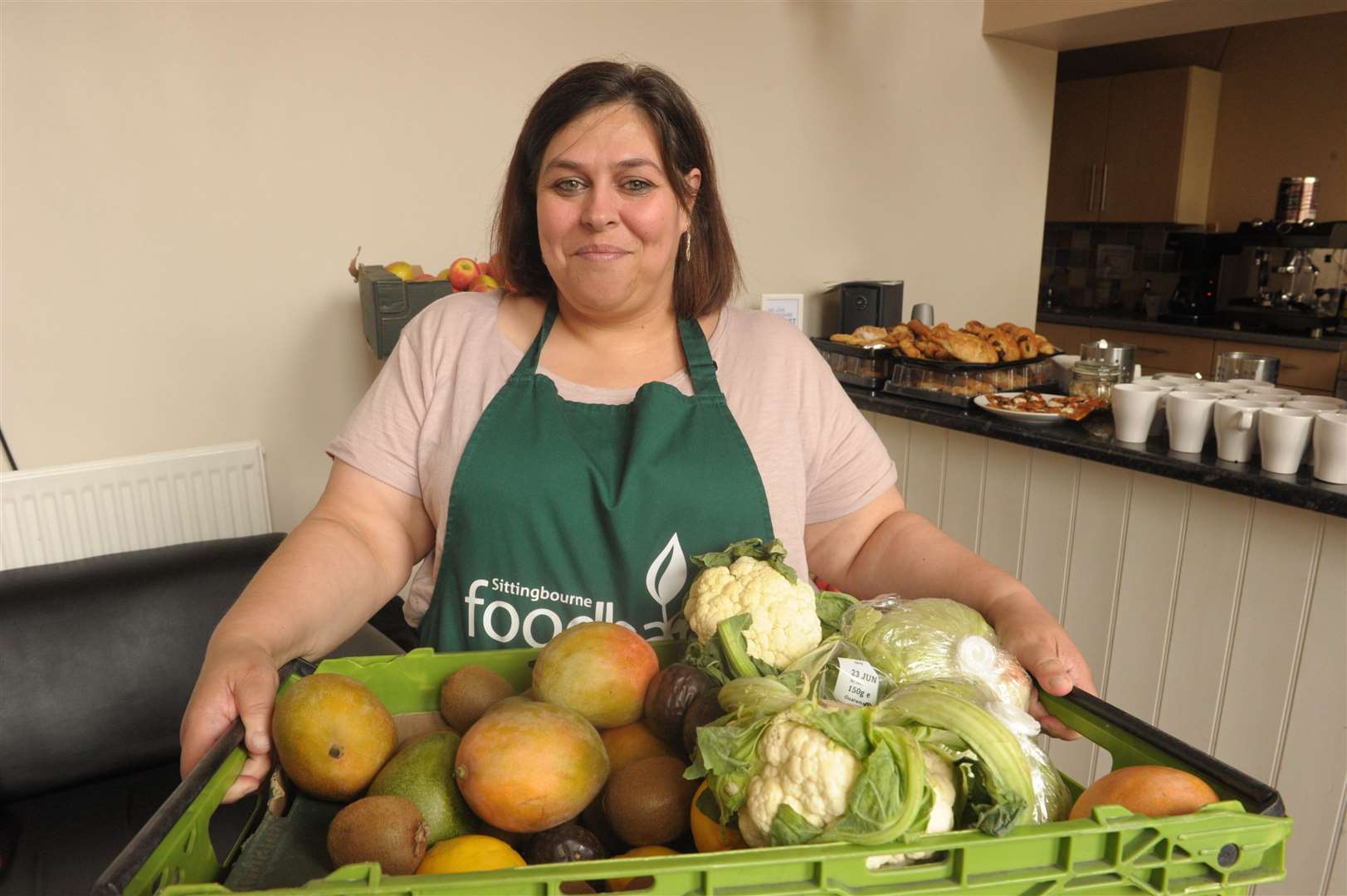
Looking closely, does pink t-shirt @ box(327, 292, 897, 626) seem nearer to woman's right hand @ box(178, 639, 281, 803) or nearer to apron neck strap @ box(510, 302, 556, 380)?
apron neck strap @ box(510, 302, 556, 380)

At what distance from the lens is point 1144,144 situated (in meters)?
4.84

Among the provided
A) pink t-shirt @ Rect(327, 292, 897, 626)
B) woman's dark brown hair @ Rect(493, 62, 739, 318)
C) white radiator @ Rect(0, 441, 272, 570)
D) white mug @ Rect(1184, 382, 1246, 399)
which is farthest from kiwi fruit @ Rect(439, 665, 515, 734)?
white mug @ Rect(1184, 382, 1246, 399)

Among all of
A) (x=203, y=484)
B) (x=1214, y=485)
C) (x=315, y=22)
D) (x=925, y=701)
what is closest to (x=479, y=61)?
(x=315, y=22)

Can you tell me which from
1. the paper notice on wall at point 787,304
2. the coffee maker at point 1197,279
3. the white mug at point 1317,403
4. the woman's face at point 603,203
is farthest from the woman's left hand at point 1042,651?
the coffee maker at point 1197,279

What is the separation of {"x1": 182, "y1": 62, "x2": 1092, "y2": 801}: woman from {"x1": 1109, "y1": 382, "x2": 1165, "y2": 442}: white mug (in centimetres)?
105

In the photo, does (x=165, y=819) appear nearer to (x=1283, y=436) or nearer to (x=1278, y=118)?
(x=1283, y=436)

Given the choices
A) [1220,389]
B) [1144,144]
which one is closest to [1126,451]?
[1220,389]

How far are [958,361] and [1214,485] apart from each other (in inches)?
29.7

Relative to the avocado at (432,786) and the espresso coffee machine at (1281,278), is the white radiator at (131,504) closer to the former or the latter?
the avocado at (432,786)

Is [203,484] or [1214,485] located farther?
[203,484]

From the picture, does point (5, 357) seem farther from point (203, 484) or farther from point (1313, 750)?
A: point (1313, 750)

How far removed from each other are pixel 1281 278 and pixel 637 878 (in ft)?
15.6

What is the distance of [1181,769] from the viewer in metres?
0.63

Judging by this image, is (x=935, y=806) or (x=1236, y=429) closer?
(x=935, y=806)
